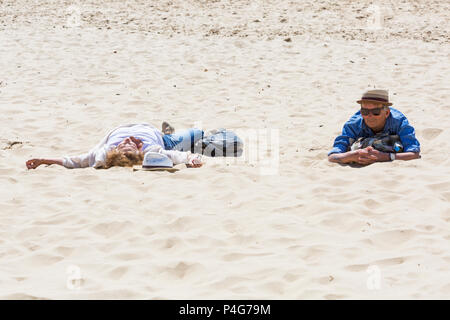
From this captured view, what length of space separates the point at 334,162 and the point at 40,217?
2916mm

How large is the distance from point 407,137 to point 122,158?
2.82m

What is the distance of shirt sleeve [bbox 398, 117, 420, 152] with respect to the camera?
606 centimetres

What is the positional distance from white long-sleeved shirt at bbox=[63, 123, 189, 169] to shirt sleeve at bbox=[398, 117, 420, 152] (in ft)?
7.02

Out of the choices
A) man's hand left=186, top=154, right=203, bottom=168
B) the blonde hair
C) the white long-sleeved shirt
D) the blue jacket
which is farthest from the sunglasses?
the blonde hair

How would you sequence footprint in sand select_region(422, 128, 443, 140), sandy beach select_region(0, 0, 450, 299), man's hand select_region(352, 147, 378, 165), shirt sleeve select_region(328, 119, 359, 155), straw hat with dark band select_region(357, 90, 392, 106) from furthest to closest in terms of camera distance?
footprint in sand select_region(422, 128, 443, 140), shirt sleeve select_region(328, 119, 359, 155), man's hand select_region(352, 147, 378, 165), straw hat with dark band select_region(357, 90, 392, 106), sandy beach select_region(0, 0, 450, 299)

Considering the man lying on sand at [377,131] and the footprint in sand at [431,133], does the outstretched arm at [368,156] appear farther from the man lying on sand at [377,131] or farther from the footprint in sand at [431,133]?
the footprint in sand at [431,133]

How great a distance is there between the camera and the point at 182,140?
6.68 m

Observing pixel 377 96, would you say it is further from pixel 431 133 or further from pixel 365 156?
pixel 431 133

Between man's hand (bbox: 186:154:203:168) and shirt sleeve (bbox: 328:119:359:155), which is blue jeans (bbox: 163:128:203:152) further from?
shirt sleeve (bbox: 328:119:359:155)

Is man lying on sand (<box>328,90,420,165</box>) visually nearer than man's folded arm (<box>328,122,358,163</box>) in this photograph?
Yes

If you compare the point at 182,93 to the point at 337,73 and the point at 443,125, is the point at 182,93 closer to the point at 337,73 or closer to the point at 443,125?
the point at 337,73

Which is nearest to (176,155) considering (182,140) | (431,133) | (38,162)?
(182,140)
